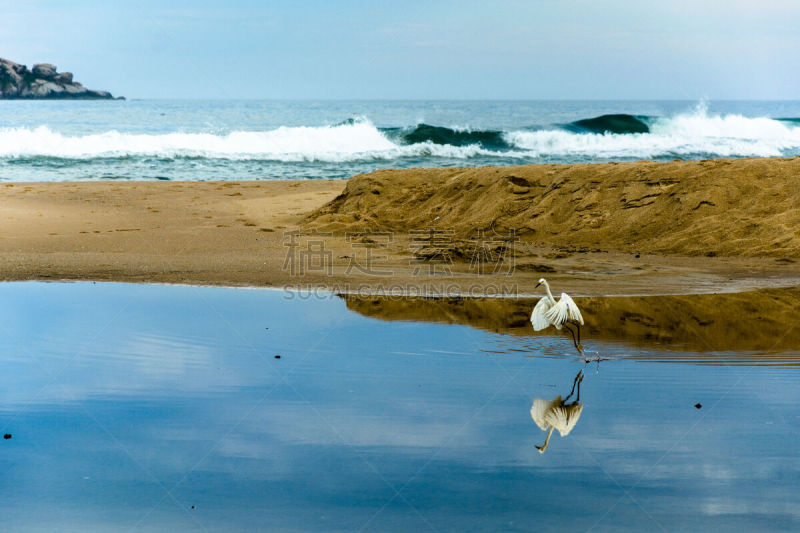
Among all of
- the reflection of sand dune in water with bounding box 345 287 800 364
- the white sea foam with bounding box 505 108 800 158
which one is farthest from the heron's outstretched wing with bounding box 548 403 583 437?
the white sea foam with bounding box 505 108 800 158

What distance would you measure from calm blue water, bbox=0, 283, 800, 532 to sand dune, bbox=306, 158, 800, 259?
456 cm

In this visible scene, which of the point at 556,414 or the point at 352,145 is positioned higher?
the point at 556,414

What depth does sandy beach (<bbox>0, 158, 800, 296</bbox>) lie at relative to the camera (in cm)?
807

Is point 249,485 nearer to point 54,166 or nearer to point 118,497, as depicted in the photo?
point 118,497

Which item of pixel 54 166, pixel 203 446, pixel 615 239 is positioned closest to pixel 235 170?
pixel 54 166

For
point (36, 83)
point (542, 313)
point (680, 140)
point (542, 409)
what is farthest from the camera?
point (36, 83)

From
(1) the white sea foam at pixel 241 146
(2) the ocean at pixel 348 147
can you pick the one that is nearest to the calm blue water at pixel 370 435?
(2) the ocean at pixel 348 147

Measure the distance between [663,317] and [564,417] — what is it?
2525 millimetres

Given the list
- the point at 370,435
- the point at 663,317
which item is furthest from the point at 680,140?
the point at 370,435

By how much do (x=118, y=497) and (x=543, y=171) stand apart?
32.0 feet

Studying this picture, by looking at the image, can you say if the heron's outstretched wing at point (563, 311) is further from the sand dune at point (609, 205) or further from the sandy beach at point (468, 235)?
the sand dune at point (609, 205)

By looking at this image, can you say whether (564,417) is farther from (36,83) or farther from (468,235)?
(36,83)

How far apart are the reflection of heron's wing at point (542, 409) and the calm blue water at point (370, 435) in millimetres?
70

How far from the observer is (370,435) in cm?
386
